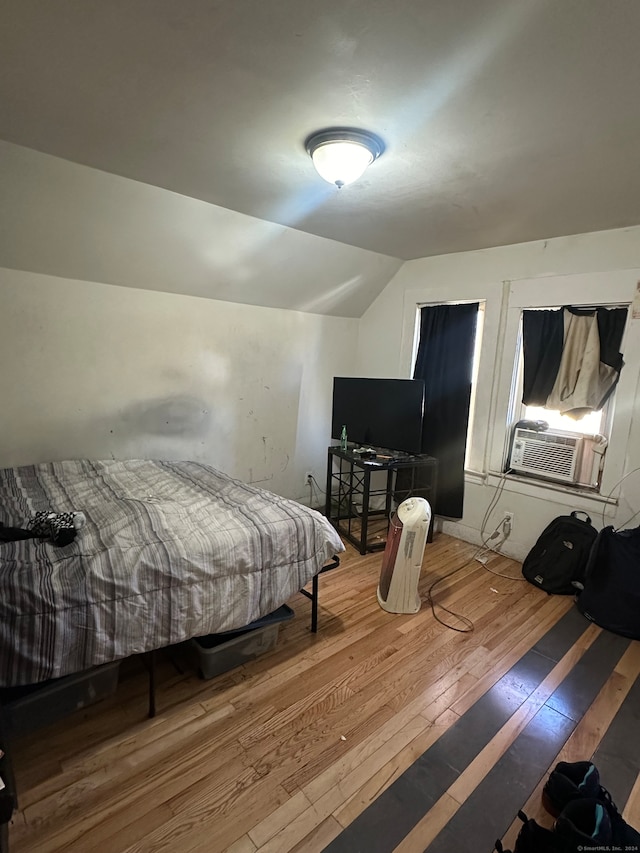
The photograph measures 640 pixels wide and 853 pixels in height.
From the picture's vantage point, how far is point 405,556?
8.22ft

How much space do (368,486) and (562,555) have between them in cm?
138

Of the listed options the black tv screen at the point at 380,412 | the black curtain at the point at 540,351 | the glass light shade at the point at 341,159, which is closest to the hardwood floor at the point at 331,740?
the black tv screen at the point at 380,412

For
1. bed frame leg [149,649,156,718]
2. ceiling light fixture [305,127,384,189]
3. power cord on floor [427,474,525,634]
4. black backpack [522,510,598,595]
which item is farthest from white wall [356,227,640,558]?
bed frame leg [149,649,156,718]

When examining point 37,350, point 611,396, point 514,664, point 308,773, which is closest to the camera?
point 308,773

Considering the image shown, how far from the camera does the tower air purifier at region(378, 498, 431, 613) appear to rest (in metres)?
2.48

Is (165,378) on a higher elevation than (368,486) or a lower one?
higher

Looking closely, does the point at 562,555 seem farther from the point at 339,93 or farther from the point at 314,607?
the point at 339,93

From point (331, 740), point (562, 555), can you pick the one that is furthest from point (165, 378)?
point (562, 555)

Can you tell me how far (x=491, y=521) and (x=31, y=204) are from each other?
3685 millimetres

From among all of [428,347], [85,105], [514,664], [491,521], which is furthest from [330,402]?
[85,105]

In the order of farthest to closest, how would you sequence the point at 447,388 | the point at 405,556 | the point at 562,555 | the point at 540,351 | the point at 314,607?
1. the point at 447,388
2. the point at 540,351
3. the point at 562,555
4. the point at 405,556
5. the point at 314,607

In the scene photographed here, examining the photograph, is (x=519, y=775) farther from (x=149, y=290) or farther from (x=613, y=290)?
(x=149, y=290)

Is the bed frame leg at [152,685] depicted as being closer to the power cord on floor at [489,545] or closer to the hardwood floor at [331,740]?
the hardwood floor at [331,740]

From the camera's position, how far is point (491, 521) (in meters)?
3.49
